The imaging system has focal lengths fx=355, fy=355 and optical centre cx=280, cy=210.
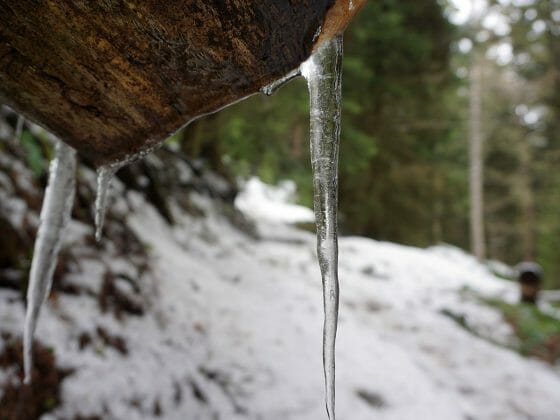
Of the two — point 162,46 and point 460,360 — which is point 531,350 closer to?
point 460,360

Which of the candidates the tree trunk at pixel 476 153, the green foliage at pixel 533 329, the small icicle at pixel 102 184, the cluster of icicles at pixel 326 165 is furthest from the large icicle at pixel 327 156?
the tree trunk at pixel 476 153

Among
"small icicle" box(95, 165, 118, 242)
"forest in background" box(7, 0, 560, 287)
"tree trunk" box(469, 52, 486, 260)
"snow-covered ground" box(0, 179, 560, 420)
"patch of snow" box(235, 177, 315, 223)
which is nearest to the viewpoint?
"small icicle" box(95, 165, 118, 242)

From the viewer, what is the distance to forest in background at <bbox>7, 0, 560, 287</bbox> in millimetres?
8023

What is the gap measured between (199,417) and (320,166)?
2.24 metres

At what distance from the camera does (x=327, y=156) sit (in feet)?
2.85

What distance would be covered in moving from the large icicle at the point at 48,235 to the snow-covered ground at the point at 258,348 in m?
0.67

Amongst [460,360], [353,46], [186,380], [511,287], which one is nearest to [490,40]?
[353,46]

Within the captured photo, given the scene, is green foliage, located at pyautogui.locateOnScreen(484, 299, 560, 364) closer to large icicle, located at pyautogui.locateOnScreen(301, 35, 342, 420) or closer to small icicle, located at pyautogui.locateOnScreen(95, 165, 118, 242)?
large icicle, located at pyautogui.locateOnScreen(301, 35, 342, 420)

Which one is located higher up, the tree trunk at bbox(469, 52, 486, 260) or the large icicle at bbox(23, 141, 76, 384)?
the tree trunk at bbox(469, 52, 486, 260)

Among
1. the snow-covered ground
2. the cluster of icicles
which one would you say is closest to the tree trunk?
the snow-covered ground

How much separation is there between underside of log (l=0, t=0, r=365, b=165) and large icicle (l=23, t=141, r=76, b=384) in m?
0.73

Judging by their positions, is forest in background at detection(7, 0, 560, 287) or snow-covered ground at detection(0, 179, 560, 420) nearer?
snow-covered ground at detection(0, 179, 560, 420)

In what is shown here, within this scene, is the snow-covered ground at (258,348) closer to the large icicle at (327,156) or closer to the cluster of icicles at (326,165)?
the cluster of icicles at (326,165)

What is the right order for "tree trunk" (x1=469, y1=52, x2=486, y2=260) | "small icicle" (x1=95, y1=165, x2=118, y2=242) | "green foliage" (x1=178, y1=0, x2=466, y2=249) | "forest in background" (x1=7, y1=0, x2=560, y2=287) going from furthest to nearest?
A: "tree trunk" (x1=469, y1=52, x2=486, y2=260) < "green foliage" (x1=178, y1=0, x2=466, y2=249) < "forest in background" (x1=7, y1=0, x2=560, y2=287) < "small icicle" (x1=95, y1=165, x2=118, y2=242)
